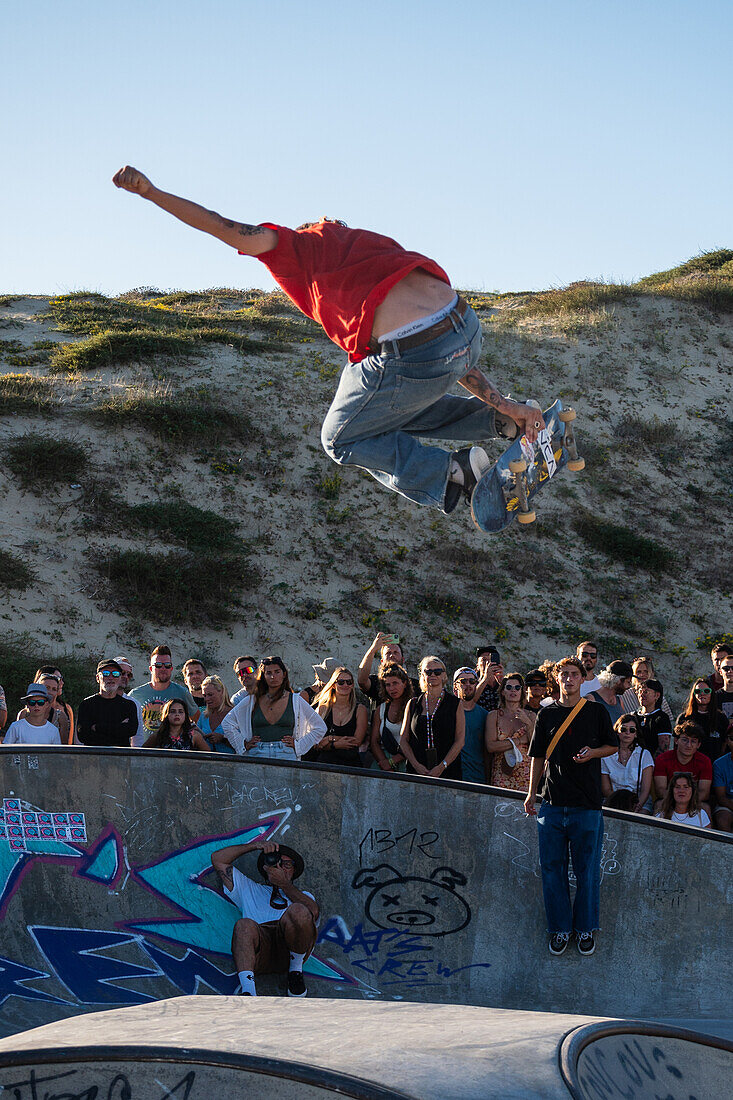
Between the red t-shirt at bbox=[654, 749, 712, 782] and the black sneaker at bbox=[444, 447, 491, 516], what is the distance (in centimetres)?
340

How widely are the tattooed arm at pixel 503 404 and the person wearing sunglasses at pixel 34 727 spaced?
4667 millimetres

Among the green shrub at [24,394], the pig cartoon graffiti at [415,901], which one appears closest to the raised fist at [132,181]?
the pig cartoon graffiti at [415,901]

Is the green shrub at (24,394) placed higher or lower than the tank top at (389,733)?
higher

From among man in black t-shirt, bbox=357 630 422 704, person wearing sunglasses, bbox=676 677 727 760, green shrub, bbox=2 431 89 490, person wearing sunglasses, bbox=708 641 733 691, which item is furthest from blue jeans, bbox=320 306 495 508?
green shrub, bbox=2 431 89 490

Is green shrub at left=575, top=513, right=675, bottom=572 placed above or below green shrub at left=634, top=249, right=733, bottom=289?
below

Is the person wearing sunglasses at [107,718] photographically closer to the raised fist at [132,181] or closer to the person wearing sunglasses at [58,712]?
the person wearing sunglasses at [58,712]

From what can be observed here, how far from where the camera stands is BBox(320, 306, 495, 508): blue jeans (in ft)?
16.9

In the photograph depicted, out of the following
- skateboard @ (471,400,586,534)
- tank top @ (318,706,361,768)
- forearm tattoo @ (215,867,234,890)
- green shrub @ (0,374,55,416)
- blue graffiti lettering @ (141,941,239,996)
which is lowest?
blue graffiti lettering @ (141,941,239,996)

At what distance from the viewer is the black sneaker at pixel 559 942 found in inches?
263

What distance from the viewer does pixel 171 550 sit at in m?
18.6

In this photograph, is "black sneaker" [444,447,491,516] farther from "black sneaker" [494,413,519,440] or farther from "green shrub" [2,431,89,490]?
"green shrub" [2,431,89,490]

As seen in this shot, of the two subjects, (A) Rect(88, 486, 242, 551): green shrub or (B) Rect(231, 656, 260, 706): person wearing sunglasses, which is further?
(A) Rect(88, 486, 242, 551): green shrub

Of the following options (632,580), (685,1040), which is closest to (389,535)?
(632,580)

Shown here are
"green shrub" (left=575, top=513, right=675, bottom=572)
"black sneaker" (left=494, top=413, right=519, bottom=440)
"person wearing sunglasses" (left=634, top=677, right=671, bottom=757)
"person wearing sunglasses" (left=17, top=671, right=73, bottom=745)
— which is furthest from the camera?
"green shrub" (left=575, top=513, right=675, bottom=572)
